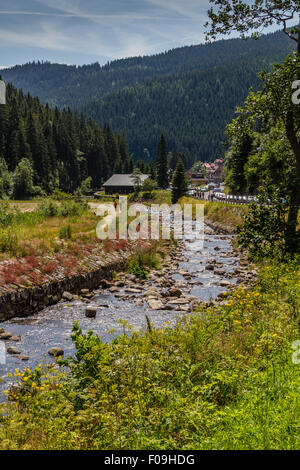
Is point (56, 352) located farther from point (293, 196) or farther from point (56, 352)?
point (293, 196)

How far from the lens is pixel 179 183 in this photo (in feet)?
215

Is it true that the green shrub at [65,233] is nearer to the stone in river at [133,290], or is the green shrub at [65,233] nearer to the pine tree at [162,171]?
the stone in river at [133,290]

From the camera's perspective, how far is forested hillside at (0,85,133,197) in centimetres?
7019

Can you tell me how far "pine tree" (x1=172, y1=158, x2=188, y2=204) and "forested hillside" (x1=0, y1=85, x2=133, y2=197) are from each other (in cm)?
2163

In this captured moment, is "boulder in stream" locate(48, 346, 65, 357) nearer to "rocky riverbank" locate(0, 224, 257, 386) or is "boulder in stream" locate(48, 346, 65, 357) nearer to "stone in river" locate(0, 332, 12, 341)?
"rocky riverbank" locate(0, 224, 257, 386)

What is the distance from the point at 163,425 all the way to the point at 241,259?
16.8 metres

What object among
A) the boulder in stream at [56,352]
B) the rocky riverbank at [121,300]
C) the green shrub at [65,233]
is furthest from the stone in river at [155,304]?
the green shrub at [65,233]

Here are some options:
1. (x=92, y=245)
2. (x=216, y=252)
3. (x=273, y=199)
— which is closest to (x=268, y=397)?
(x=273, y=199)

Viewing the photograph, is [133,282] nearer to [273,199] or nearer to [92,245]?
[92,245]

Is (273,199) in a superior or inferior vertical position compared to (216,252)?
superior

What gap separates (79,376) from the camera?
586 cm

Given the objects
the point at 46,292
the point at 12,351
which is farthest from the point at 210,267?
the point at 12,351

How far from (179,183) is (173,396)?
62221 millimetres
